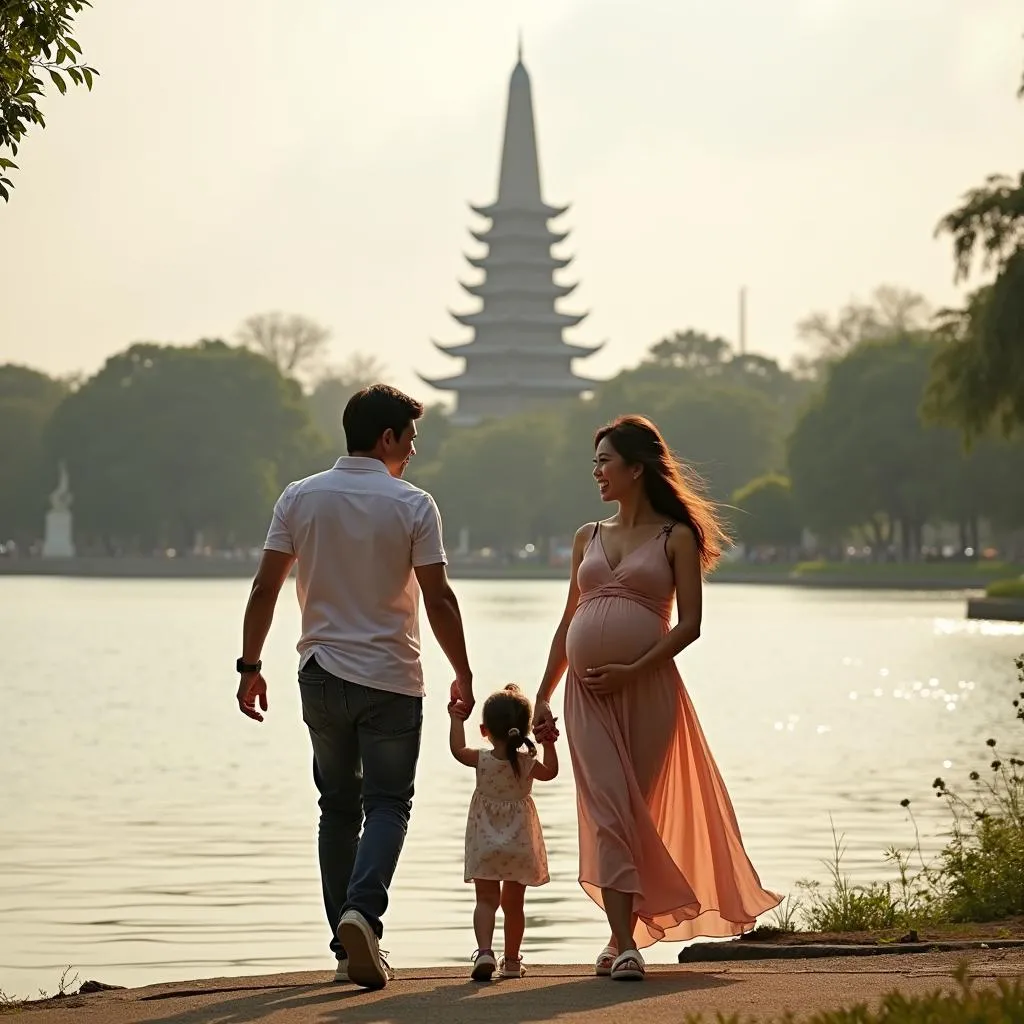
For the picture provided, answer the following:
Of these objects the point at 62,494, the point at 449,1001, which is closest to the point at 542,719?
the point at 449,1001

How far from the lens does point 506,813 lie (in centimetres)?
695

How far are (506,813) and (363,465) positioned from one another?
105 cm

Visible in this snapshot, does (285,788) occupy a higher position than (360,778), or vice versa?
(360,778)

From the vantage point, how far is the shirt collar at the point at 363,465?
273 inches

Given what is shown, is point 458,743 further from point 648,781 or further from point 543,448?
point 543,448

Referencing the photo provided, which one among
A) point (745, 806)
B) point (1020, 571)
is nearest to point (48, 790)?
point (745, 806)

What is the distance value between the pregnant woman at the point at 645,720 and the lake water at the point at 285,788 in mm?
2677

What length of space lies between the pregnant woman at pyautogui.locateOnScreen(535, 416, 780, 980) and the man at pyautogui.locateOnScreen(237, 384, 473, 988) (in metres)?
0.42

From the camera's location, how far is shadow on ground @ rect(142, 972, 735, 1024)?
19.7ft

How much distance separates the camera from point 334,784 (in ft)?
22.6

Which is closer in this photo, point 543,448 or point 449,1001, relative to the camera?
point 449,1001

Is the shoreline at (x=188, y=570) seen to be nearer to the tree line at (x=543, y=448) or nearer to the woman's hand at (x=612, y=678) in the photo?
the tree line at (x=543, y=448)

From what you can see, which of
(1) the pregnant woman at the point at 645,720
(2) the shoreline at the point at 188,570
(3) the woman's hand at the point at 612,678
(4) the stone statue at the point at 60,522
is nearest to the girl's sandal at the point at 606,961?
(1) the pregnant woman at the point at 645,720

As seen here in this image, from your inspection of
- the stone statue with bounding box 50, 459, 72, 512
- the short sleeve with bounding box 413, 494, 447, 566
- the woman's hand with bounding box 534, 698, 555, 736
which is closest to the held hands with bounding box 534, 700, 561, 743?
the woman's hand with bounding box 534, 698, 555, 736
